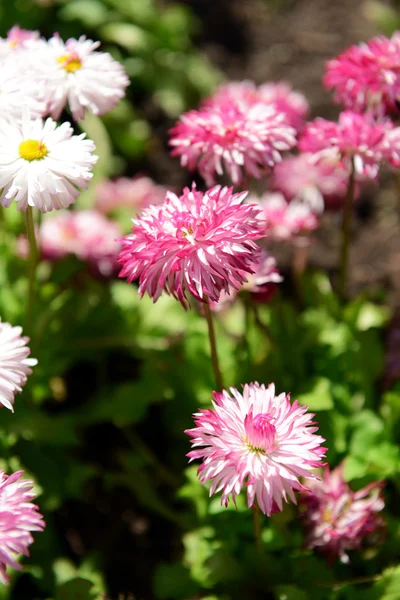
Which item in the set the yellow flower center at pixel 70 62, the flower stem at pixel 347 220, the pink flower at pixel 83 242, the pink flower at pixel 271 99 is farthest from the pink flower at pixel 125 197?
the yellow flower center at pixel 70 62

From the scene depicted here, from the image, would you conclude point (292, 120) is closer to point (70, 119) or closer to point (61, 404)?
point (70, 119)

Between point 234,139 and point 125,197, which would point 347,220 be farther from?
point 125,197

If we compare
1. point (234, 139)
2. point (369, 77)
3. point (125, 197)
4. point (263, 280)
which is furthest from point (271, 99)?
point (125, 197)

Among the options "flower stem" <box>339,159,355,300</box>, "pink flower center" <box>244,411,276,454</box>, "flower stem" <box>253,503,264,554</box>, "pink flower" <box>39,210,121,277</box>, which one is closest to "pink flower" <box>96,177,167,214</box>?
"pink flower" <box>39,210,121,277</box>

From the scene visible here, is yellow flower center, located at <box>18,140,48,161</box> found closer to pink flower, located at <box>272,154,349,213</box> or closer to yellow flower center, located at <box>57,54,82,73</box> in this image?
yellow flower center, located at <box>57,54,82,73</box>

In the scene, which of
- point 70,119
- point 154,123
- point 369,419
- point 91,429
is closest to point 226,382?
point 369,419

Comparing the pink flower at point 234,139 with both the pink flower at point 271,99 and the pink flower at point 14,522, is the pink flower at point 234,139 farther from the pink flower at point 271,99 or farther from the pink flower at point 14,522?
the pink flower at point 14,522
